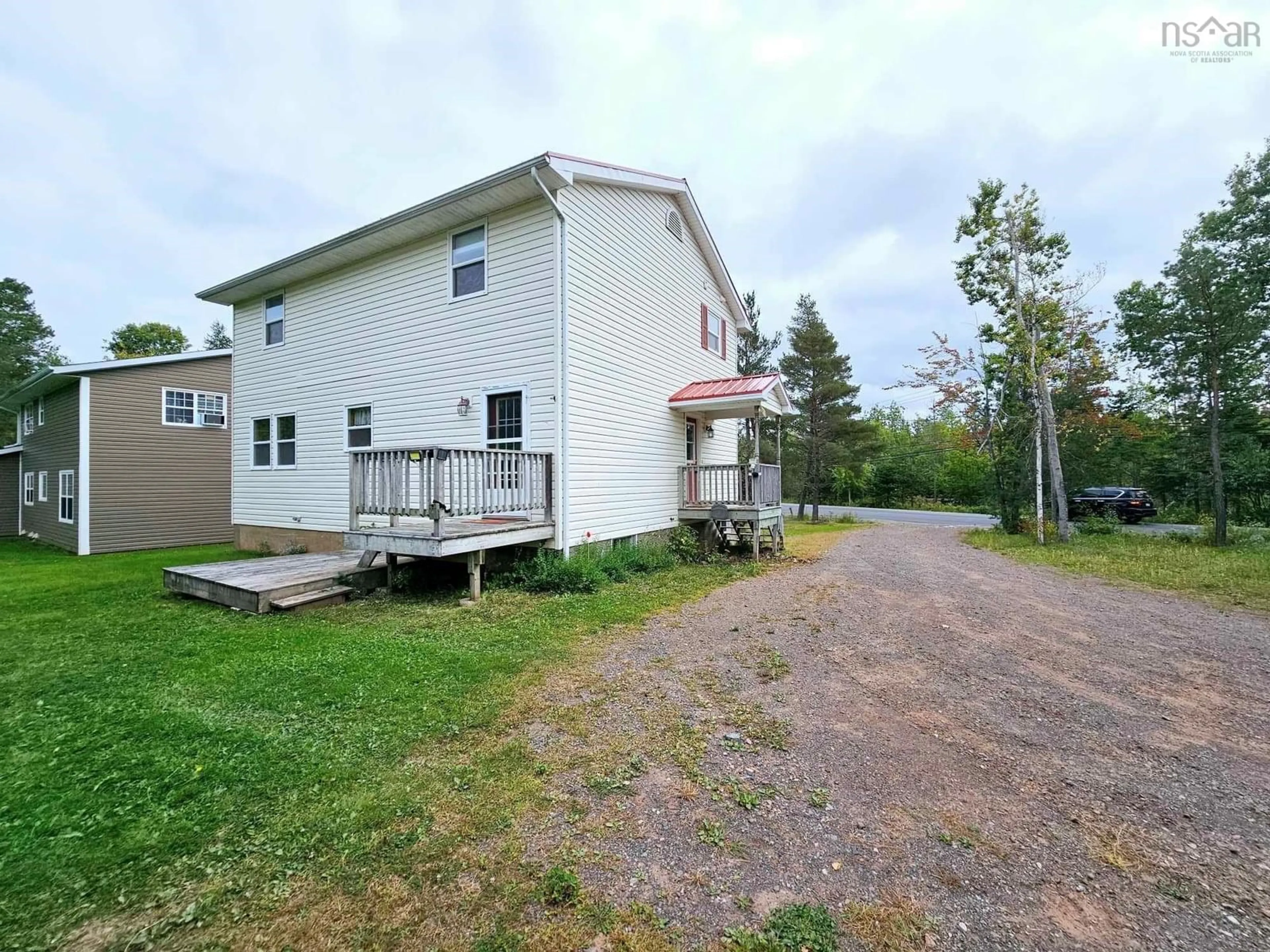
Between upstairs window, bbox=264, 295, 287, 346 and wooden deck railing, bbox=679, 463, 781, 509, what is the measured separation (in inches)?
385

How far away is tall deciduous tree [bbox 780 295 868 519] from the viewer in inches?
1093

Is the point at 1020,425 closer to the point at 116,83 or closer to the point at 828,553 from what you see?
the point at 828,553

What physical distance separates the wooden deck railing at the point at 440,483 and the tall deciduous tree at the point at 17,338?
31684 mm

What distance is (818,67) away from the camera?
38.1ft

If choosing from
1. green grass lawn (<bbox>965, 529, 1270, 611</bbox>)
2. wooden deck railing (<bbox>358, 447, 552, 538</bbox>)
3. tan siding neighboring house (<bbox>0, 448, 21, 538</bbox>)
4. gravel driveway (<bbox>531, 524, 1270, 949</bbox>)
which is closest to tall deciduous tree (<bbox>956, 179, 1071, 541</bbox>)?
green grass lawn (<bbox>965, 529, 1270, 611</bbox>)

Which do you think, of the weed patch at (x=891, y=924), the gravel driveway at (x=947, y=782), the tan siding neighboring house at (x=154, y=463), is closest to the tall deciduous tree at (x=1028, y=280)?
the gravel driveway at (x=947, y=782)

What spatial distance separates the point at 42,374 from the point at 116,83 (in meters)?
7.68

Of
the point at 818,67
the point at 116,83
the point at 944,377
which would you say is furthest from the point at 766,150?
the point at 116,83

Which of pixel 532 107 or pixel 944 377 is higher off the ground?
pixel 532 107

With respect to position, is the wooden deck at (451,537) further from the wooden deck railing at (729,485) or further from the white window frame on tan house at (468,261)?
the wooden deck railing at (729,485)

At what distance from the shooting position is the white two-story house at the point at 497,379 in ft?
26.0

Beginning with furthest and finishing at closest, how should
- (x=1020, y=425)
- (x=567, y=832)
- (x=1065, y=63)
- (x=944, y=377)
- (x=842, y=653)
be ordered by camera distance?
(x=944, y=377) < (x=1020, y=425) < (x=1065, y=63) < (x=842, y=653) < (x=567, y=832)

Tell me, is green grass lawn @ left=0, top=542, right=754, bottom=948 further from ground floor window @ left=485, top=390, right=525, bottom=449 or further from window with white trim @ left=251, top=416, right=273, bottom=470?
Answer: window with white trim @ left=251, top=416, right=273, bottom=470

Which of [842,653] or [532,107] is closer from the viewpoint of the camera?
[842,653]
